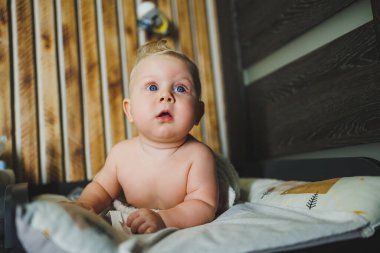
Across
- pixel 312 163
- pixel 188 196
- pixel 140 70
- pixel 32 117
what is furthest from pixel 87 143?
pixel 312 163

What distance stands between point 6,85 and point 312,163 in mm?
1208

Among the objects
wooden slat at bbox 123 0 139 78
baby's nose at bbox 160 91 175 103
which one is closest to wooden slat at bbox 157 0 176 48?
wooden slat at bbox 123 0 139 78

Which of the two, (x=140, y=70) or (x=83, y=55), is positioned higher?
(x=83, y=55)

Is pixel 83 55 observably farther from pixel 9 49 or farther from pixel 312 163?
pixel 312 163

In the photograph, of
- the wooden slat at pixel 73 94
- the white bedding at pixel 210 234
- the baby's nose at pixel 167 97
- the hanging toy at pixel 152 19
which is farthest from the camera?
the hanging toy at pixel 152 19

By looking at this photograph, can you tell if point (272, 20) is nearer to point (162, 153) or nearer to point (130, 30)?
point (130, 30)

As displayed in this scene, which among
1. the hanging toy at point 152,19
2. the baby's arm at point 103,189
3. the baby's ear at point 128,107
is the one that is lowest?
the baby's arm at point 103,189

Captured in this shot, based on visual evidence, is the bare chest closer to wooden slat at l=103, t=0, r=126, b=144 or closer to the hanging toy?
wooden slat at l=103, t=0, r=126, b=144

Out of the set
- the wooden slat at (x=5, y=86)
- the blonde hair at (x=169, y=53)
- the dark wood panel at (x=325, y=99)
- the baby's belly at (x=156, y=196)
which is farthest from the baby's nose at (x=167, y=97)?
the wooden slat at (x=5, y=86)

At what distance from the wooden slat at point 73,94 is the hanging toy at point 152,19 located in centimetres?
30

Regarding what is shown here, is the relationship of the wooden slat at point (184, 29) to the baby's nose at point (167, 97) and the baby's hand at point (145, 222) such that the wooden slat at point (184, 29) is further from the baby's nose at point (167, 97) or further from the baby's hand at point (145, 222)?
the baby's hand at point (145, 222)

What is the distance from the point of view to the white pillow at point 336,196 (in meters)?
0.66

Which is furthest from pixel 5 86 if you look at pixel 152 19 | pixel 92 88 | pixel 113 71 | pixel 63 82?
pixel 152 19

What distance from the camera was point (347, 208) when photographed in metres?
0.67
